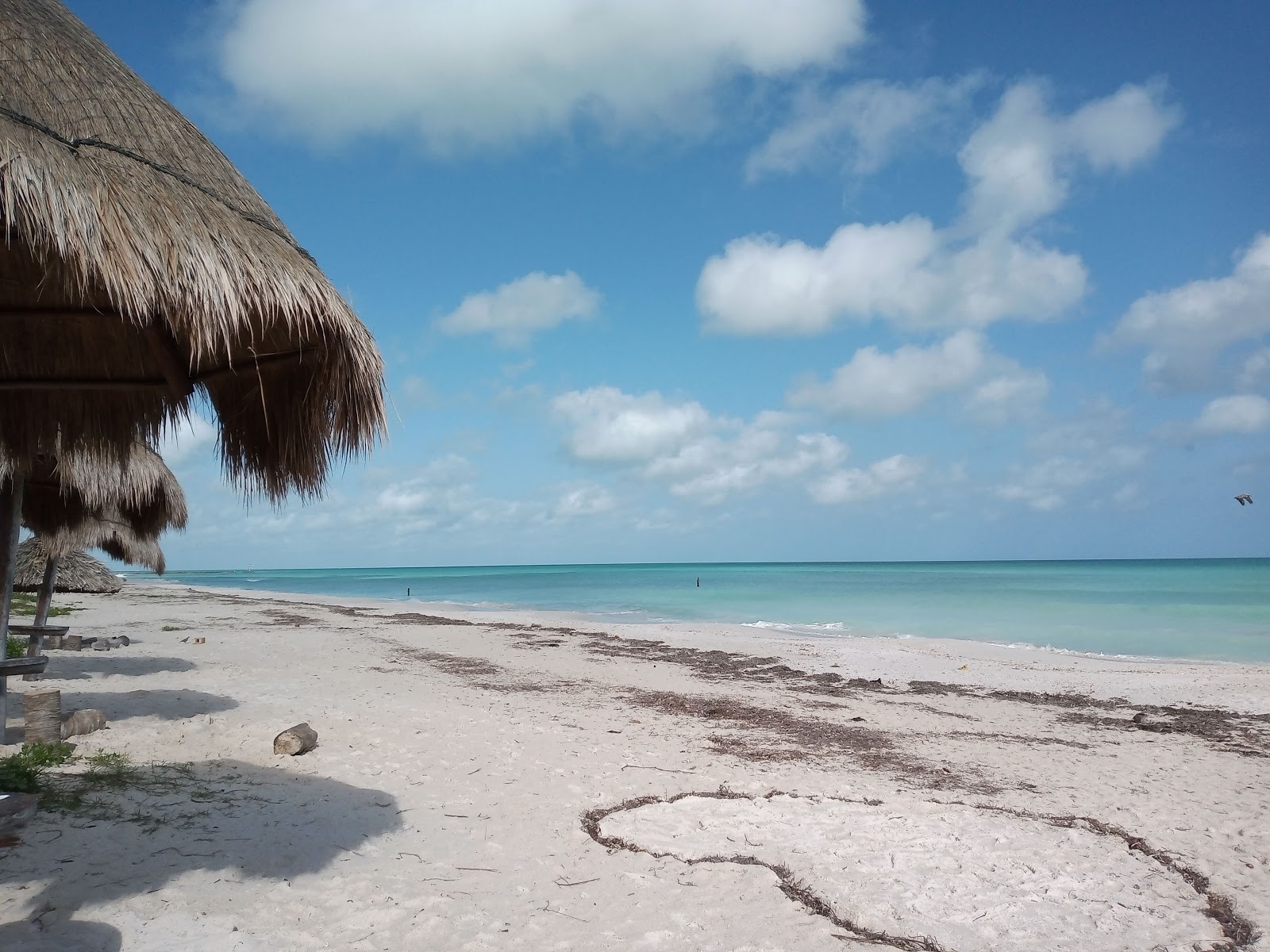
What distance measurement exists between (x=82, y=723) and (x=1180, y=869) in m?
6.96

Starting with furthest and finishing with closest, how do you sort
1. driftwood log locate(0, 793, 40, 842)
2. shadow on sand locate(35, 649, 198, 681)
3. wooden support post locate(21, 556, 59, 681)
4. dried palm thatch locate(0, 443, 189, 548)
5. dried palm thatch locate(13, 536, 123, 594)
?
dried palm thatch locate(13, 536, 123, 594) → shadow on sand locate(35, 649, 198, 681) → wooden support post locate(21, 556, 59, 681) → dried palm thatch locate(0, 443, 189, 548) → driftwood log locate(0, 793, 40, 842)

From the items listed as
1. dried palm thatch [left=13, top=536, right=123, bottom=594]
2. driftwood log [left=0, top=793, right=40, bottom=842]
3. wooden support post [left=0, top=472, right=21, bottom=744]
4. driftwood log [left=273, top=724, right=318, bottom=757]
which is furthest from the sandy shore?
dried palm thatch [left=13, top=536, right=123, bottom=594]

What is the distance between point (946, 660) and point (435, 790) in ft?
39.0

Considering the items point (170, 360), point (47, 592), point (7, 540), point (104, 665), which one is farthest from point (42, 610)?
point (170, 360)

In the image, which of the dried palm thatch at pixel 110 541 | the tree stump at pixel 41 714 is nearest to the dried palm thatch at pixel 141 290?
the tree stump at pixel 41 714

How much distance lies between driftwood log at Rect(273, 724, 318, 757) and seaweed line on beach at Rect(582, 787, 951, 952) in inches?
87.6

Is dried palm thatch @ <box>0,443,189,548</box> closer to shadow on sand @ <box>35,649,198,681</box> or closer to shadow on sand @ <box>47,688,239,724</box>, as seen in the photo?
shadow on sand @ <box>35,649,198,681</box>

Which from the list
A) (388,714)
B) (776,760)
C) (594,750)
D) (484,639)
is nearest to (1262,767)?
(776,760)

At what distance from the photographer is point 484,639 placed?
16.9 metres

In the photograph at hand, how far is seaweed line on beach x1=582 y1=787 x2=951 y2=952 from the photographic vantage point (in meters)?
3.19

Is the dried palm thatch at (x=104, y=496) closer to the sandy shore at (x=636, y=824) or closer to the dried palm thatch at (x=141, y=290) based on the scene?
the sandy shore at (x=636, y=824)

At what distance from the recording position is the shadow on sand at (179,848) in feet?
9.74

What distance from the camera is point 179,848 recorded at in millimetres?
3709

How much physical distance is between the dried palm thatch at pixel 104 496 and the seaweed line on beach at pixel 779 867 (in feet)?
14.4
